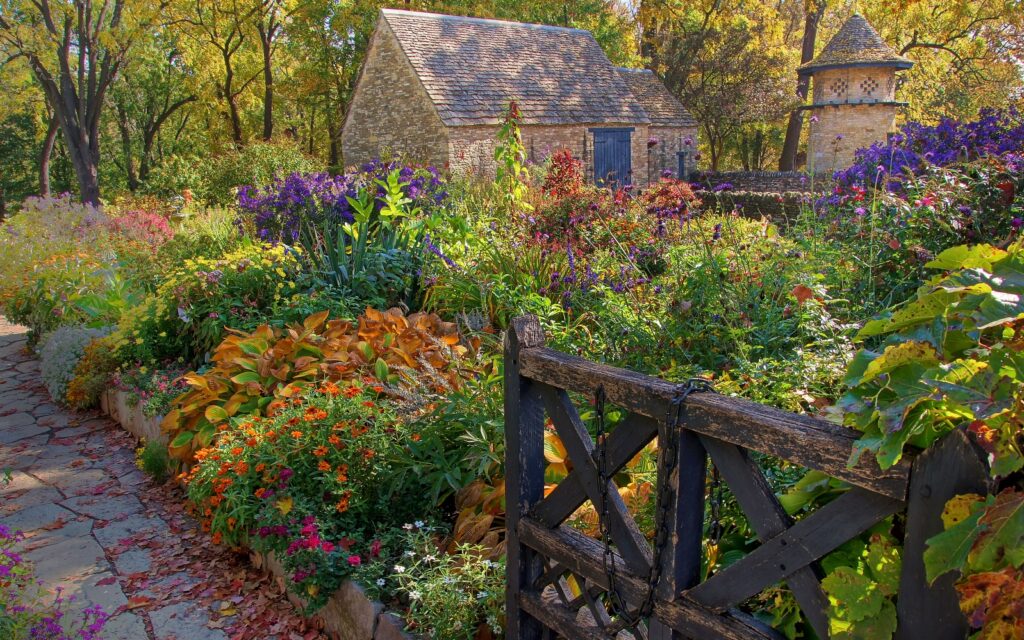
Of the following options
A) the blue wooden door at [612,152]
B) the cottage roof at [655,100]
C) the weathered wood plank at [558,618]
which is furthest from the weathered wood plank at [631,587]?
the cottage roof at [655,100]

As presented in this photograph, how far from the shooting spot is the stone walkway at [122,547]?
→ 3.53 meters

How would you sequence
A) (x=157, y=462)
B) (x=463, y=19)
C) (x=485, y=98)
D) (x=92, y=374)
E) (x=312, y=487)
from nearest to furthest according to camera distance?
(x=312, y=487) < (x=157, y=462) < (x=92, y=374) < (x=485, y=98) < (x=463, y=19)

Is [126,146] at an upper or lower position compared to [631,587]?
upper

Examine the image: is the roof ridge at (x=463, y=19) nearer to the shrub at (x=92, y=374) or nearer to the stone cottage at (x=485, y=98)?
the stone cottage at (x=485, y=98)

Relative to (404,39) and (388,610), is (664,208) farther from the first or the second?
(404,39)

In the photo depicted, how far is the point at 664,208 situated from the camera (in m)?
5.23

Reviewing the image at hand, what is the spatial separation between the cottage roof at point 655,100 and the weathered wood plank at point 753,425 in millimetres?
23256

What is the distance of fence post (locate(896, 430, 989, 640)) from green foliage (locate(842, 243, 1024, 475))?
0.04 meters

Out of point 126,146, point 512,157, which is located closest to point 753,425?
point 512,157

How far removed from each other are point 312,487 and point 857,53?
18.1m

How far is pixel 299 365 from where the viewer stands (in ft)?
15.6

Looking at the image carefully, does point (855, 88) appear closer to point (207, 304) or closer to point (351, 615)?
point (207, 304)

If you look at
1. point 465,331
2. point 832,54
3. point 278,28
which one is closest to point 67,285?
point 465,331

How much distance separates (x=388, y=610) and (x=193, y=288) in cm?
395
